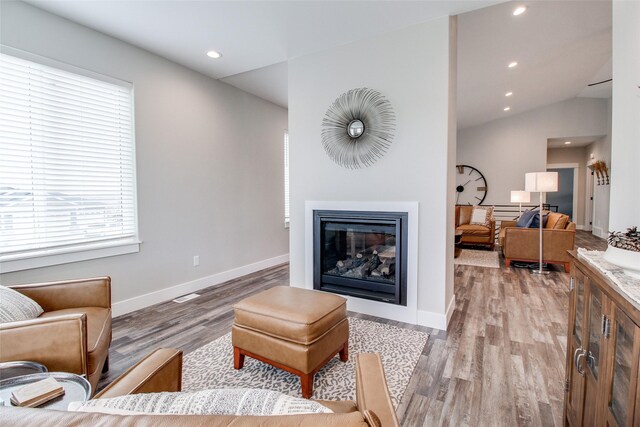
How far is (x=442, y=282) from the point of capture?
2.64m

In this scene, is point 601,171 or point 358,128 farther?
point 601,171

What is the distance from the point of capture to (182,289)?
3.57 meters

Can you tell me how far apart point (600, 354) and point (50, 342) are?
7.20 ft

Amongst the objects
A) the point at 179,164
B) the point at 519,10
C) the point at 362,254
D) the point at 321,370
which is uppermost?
the point at 519,10

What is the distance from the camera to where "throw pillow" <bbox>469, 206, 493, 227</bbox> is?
6.49m

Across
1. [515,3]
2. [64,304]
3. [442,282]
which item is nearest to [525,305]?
[442,282]

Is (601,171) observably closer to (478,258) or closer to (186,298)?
(478,258)

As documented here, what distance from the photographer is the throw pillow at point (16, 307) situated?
1617mm

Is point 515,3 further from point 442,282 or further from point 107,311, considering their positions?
point 107,311

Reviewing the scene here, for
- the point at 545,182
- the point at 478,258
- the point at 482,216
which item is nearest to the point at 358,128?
the point at 545,182

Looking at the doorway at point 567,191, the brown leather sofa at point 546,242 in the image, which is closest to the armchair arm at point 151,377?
the brown leather sofa at point 546,242

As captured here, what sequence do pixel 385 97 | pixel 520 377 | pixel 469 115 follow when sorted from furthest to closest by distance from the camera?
pixel 469 115
pixel 385 97
pixel 520 377

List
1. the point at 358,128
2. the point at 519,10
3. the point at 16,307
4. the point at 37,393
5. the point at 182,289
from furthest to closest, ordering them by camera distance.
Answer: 1. the point at 182,289
2. the point at 358,128
3. the point at 519,10
4. the point at 16,307
5. the point at 37,393

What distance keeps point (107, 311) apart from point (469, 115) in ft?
24.0
